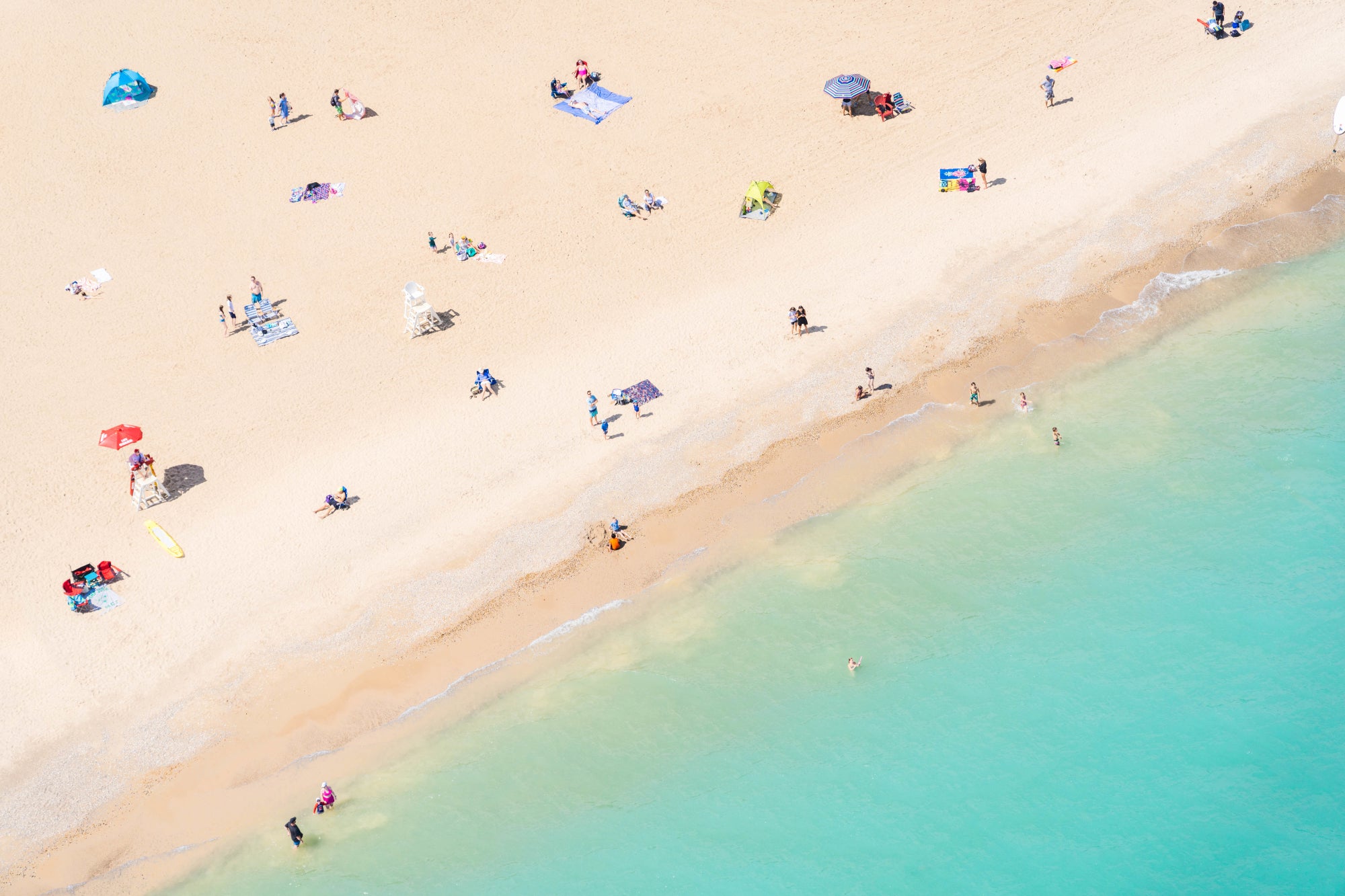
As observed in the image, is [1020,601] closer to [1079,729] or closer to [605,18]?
[1079,729]

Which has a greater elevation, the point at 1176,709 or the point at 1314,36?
the point at 1314,36

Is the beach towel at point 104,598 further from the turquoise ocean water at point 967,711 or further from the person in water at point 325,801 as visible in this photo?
the person in water at point 325,801

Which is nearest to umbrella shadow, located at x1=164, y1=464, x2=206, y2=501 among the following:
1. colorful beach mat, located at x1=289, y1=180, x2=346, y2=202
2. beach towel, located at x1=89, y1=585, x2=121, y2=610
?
beach towel, located at x1=89, y1=585, x2=121, y2=610

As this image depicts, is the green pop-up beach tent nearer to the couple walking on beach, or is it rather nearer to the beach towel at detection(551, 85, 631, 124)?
the couple walking on beach

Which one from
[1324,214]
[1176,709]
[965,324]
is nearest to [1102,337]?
[965,324]

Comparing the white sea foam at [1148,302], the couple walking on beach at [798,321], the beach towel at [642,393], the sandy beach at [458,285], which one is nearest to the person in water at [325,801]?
the sandy beach at [458,285]

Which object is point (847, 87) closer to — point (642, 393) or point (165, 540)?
point (642, 393)
